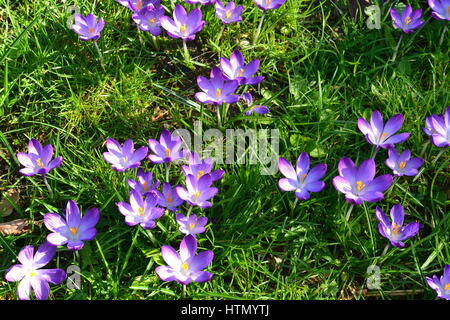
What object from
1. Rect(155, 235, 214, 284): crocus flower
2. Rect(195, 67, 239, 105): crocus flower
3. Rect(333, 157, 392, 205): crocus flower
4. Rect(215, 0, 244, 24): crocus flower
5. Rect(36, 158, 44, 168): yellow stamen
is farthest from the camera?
Rect(215, 0, 244, 24): crocus flower

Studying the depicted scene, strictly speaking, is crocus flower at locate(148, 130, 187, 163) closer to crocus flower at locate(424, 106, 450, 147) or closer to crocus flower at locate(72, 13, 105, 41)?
crocus flower at locate(72, 13, 105, 41)

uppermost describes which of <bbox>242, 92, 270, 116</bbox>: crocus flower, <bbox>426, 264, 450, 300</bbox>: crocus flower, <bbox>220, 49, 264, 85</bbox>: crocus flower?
<bbox>220, 49, 264, 85</bbox>: crocus flower

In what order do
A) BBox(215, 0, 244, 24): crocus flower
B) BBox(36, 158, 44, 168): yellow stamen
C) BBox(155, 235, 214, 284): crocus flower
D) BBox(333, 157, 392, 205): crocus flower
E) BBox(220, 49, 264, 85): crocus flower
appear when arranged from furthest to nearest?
BBox(215, 0, 244, 24): crocus flower < BBox(220, 49, 264, 85): crocus flower < BBox(36, 158, 44, 168): yellow stamen < BBox(333, 157, 392, 205): crocus flower < BBox(155, 235, 214, 284): crocus flower

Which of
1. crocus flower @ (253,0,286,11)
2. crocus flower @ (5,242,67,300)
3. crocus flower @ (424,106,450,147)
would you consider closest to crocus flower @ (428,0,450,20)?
crocus flower @ (424,106,450,147)

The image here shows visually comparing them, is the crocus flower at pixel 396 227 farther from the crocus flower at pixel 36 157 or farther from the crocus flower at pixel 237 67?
the crocus flower at pixel 36 157

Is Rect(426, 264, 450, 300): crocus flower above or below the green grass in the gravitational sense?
below

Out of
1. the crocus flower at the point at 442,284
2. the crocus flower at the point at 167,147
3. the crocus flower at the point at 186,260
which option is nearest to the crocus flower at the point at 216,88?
the crocus flower at the point at 167,147

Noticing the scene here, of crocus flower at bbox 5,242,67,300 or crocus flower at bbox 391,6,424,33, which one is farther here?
crocus flower at bbox 391,6,424,33
